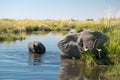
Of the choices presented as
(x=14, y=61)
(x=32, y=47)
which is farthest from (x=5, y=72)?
(x=32, y=47)

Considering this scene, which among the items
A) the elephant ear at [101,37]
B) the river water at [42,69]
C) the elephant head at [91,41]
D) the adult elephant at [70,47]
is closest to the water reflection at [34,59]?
the river water at [42,69]

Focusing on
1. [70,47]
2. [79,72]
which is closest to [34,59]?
[70,47]

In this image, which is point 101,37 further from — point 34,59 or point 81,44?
point 34,59

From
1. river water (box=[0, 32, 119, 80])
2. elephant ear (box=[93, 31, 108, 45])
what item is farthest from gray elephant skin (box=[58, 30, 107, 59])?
river water (box=[0, 32, 119, 80])

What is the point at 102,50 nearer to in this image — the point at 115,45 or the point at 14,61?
the point at 115,45

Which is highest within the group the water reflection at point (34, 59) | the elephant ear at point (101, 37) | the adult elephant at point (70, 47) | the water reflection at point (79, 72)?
the elephant ear at point (101, 37)

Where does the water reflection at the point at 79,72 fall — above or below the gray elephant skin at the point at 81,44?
below

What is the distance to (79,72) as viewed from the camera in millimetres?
15398

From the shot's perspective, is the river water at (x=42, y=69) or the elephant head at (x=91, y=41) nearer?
the river water at (x=42, y=69)

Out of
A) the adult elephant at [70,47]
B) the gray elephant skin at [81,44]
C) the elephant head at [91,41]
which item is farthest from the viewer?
the adult elephant at [70,47]

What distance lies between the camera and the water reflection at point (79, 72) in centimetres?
1408

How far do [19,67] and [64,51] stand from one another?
355 centimetres

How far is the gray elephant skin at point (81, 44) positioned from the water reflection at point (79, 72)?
986 millimetres

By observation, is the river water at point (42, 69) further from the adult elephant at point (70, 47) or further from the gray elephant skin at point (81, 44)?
the gray elephant skin at point (81, 44)
